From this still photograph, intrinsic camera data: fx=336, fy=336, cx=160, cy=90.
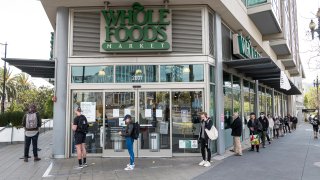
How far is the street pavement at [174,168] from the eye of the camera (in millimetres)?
8875

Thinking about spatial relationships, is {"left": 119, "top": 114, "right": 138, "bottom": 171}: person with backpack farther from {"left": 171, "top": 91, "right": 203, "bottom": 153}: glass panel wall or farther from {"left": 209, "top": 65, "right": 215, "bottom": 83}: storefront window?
{"left": 209, "top": 65, "right": 215, "bottom": 83}: storefront window

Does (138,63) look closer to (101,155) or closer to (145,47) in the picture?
(145,47)

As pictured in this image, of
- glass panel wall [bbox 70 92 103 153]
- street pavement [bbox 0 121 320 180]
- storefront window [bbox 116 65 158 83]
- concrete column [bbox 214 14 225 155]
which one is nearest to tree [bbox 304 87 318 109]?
concrete column [bbox 214 14 225 155]

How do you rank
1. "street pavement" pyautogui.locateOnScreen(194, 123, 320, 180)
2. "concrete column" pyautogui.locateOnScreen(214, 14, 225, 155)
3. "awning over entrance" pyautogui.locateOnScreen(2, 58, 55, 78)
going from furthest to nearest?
"concrete column" pyautogui.locateOnScreen(214, 14, 225, 155)
"awning over entrance" pyautogui.locateOnScreen(2, 58, 55, 78)
"street pavement" pyautogui.locateOnScreen(194, 123, 320, 180)

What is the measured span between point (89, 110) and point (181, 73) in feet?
11.9

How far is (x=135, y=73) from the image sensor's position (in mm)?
12414

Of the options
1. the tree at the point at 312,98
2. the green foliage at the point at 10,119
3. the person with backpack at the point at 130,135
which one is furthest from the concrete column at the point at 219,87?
the tree at the point at 312,98

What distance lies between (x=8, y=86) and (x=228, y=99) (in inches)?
1755

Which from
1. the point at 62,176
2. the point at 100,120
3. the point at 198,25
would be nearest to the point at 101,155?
the point at 100,120

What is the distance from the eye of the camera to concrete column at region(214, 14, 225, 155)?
42.4 ft

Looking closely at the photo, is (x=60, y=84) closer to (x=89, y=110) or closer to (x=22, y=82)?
(x=89, y=110)

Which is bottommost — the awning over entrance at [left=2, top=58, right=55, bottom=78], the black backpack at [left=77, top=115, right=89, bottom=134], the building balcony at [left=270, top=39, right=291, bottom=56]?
the black backpack at [left=77, top=115, right=89, bottom=134]

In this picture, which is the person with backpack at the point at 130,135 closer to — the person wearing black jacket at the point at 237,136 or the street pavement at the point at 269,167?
the street pavement at the point at 269,167

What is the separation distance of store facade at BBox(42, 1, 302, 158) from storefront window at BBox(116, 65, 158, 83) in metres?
0.04
